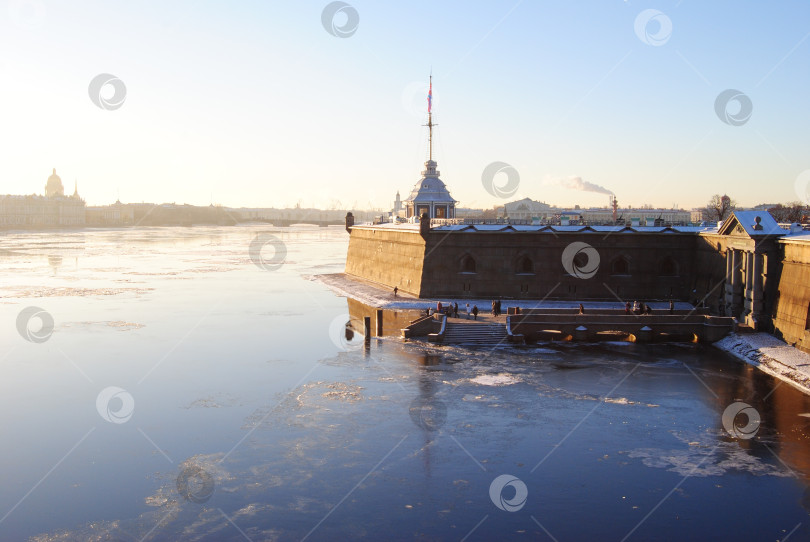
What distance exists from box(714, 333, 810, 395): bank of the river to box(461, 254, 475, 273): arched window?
1543 centimetres

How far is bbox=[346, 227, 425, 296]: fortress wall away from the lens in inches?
1800

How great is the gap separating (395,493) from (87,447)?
8782 mm

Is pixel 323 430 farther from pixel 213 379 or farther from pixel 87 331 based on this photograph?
pixel 87 331

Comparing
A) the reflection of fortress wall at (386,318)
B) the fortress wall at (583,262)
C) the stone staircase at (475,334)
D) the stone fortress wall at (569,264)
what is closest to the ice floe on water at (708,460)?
the stone staircase at (475,334)

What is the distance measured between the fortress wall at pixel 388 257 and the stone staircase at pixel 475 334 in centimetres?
1061

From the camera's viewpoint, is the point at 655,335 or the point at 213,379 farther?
the point at 655,335

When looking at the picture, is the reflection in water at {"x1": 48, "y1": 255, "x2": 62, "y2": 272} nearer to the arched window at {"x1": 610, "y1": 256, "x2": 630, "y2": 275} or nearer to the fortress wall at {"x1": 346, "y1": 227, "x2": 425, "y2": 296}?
the fortress wall at {"x1": 346, "y1": 227, "x2": 425, "y2": 296}

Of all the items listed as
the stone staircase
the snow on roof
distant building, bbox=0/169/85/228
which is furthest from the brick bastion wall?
distant building, bbox=0/169/85/228

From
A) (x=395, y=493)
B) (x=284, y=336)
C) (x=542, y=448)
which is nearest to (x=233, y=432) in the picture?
(x=395, y=493)

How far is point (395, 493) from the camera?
16.0 metres

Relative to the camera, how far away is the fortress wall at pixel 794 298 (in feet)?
93.8

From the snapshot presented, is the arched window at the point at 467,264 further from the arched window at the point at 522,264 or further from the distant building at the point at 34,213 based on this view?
the distant building at the point at 34,213

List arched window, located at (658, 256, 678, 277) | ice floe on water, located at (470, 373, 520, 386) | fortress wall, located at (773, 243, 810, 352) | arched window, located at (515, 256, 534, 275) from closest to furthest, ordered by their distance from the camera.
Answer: ice floe on water, located at (470, 373, 520, 386), fortress wall, located at (773, 243, 810, 352), arched window, located at (658, 256, 678, 277), arched window, located at (515, 256, 534, 275)

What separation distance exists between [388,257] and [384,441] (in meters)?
33.5
